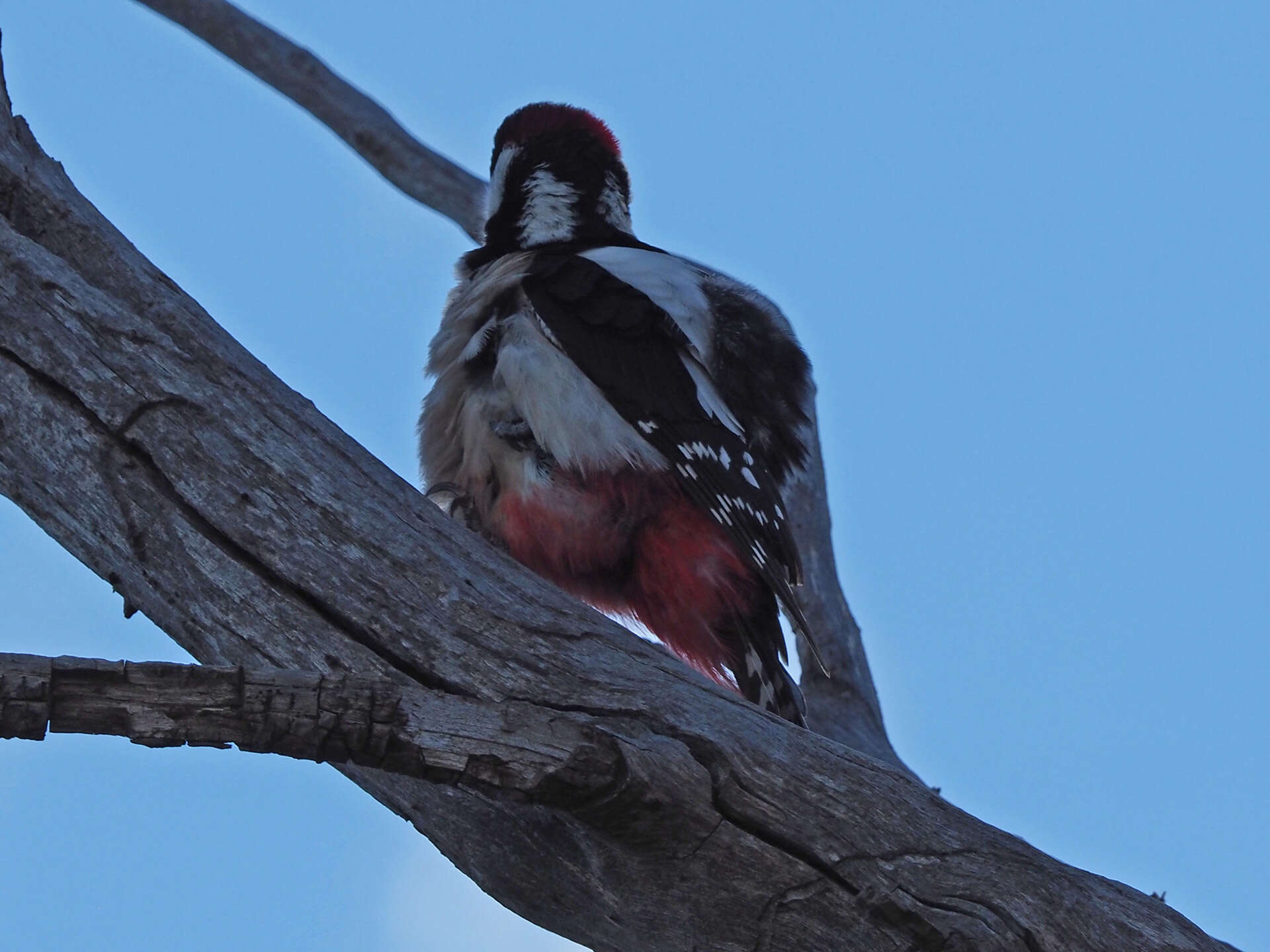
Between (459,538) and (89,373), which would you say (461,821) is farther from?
(89,373)

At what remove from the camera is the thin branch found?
6051 millimetres

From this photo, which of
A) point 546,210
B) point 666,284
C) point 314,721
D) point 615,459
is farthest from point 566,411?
point 314,721

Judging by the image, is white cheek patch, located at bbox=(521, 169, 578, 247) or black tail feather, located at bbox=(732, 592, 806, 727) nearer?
black tail feather, located at bbox=(732, 592, 806, 727)

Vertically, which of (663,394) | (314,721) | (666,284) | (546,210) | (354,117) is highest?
(354,117)

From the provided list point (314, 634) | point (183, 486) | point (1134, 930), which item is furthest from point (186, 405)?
point (1134, 930)

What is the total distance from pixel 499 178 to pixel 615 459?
1.17 metres

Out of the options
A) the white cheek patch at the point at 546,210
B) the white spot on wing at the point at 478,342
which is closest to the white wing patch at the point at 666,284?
the white cheek patch at the point at 546,210

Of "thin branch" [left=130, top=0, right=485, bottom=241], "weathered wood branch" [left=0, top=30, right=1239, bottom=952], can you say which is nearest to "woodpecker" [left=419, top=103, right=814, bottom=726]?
"weathered wood branch" [left=0, top=30, right=1239, bottom=952]

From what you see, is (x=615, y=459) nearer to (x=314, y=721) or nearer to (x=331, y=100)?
(x=314, y=721)

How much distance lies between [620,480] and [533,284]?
53cm

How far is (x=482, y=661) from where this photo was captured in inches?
105

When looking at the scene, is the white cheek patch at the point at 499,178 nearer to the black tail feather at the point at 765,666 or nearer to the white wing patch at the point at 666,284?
the white wing patch at the point at 666,284

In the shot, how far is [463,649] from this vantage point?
2678 mm

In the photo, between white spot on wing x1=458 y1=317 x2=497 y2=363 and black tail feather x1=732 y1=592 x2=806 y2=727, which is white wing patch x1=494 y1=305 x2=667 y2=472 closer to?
white spot on wing x1=458 y1=317 x2=497 y2=363
